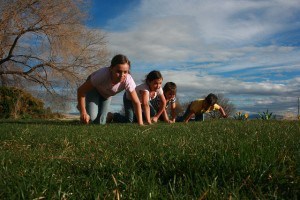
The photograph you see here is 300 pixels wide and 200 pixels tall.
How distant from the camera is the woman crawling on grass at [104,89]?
8.04m

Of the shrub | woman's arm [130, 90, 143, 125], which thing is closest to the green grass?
woman's arm [130, 90, 143, 125]

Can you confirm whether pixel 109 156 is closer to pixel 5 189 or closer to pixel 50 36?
pixel 5 189

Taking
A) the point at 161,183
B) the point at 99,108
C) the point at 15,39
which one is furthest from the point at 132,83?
the point at 15,39

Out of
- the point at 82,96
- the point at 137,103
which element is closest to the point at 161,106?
A: the point at 137,103

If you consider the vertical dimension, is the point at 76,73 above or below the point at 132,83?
above

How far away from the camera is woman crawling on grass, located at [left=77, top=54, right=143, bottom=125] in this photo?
804 centimetres

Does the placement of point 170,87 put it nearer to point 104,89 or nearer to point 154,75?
point 154,75

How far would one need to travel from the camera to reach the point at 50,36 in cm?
2575

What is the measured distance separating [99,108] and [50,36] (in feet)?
57.6

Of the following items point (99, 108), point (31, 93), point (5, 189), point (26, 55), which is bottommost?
point (5, 189)

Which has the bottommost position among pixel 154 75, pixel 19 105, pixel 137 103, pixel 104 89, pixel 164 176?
pixel 164 176

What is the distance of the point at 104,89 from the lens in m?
8.98

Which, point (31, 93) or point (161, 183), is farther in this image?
point (31, 93)

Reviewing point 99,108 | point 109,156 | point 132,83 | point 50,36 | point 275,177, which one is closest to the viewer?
point 275,177
